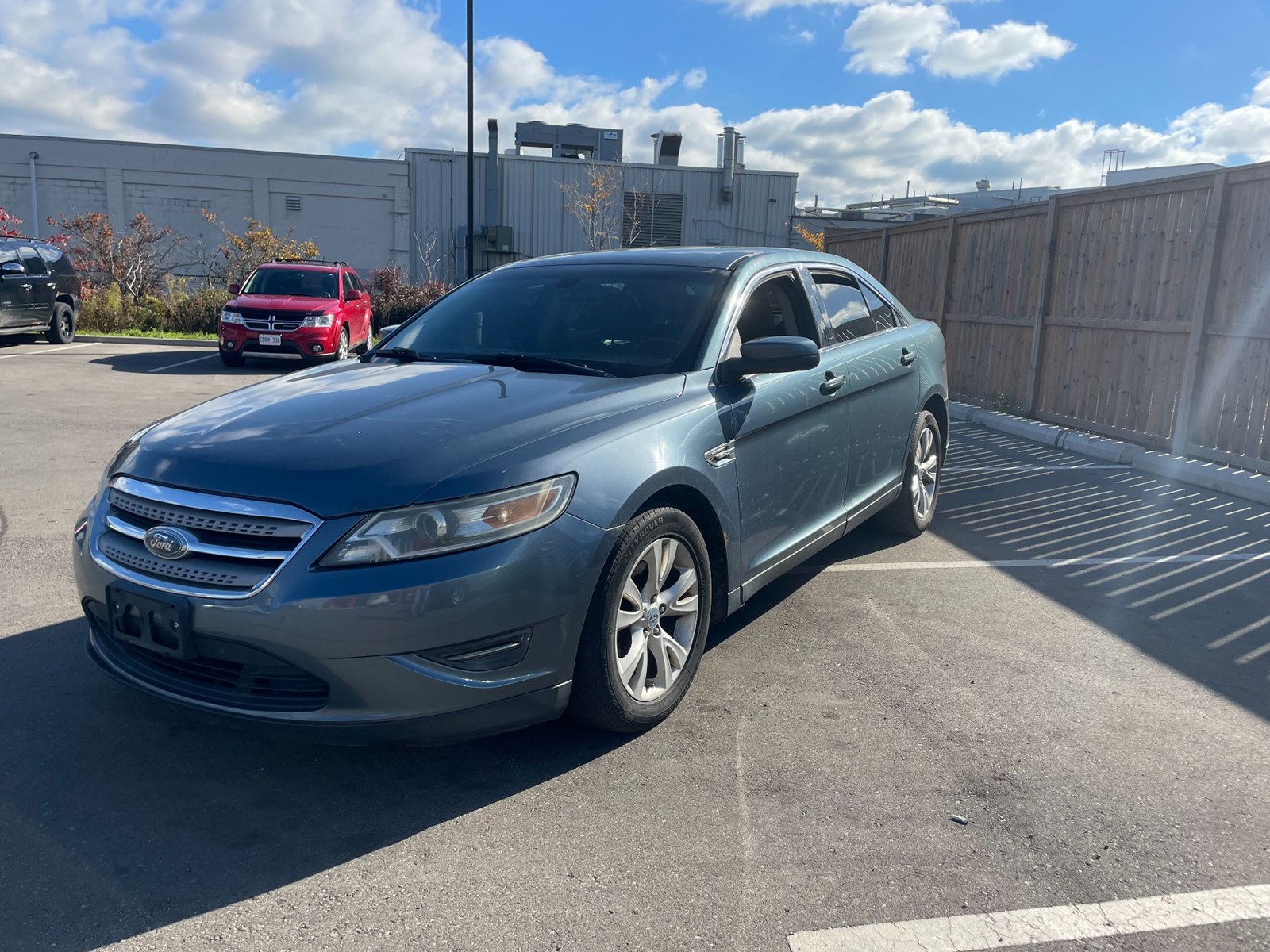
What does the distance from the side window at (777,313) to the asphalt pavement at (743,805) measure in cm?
137

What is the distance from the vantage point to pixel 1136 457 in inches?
354

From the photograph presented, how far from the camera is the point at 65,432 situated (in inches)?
359

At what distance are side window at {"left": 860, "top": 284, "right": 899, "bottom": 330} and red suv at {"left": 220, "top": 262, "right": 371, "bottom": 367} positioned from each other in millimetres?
11376

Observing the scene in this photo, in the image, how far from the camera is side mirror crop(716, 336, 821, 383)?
12.5 feet

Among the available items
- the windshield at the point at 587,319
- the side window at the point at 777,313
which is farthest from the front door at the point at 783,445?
the windshield at the point at 587,319

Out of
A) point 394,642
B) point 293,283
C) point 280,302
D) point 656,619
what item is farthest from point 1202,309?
point 293,283

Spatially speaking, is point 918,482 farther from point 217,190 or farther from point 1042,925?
point 217,190

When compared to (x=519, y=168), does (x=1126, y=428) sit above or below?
below

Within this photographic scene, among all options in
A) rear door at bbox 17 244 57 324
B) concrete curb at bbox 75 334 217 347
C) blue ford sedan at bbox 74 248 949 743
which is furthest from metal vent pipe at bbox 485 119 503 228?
blue ford sedan at bbox 74 248 949 743

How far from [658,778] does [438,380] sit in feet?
5.70

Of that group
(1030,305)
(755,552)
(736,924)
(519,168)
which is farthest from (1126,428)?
(519,168)

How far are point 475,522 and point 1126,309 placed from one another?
883 centimetres

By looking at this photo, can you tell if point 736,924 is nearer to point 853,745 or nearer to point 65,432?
point 853,745

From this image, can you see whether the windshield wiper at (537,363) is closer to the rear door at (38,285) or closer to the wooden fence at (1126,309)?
the wooden fence at (1126,309)
